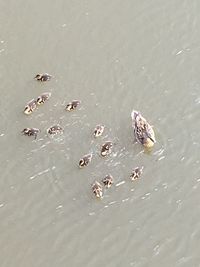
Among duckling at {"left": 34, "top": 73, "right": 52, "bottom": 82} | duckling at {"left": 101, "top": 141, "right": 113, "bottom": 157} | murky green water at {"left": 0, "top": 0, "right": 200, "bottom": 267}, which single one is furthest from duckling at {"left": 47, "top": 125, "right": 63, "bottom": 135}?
duckling at {"left": 34, "top": 73, "right": 52, "bottom": 82}

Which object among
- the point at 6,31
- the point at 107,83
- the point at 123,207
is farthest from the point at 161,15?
the point at 123,207

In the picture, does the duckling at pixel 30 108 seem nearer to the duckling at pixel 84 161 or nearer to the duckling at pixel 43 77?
the duckling at pixel 43 77

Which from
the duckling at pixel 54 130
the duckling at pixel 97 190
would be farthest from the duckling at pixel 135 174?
the duckling at pixel 54 130

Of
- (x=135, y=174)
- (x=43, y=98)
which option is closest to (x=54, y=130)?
(x=43, y=98)

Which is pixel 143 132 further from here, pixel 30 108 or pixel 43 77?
pixel 43 77

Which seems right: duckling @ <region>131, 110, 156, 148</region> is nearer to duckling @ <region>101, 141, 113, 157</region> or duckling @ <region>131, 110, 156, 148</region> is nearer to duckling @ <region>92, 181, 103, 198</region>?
duckling @ <region>101, 141, 113, 157</region>

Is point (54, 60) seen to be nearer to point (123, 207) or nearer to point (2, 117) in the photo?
point (2, 117)

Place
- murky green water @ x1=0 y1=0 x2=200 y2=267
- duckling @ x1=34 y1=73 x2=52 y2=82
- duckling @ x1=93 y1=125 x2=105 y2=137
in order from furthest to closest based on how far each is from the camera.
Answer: duckling @ x1=34 y1=73 x2=52 y2=82
duckling @ x1=93 y1=125 x2=105 y2=137
murky green water @ x1=0 y1=0 x2=200 y2=267
